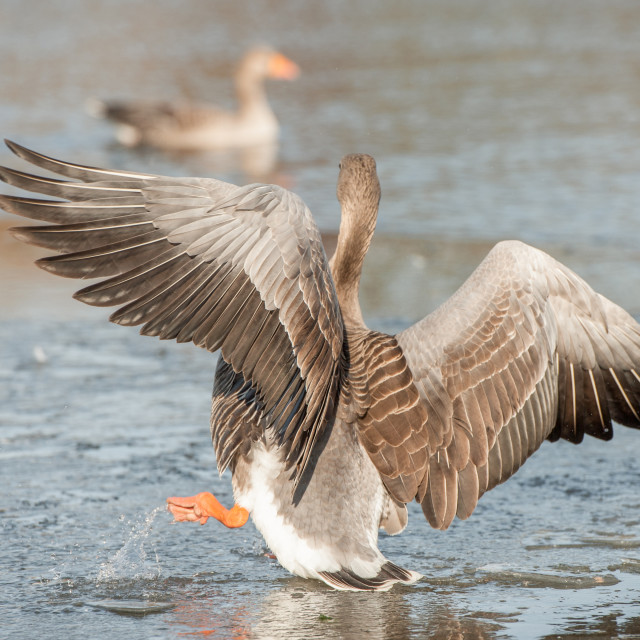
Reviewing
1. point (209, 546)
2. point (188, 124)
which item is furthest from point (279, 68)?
point (209, 546)

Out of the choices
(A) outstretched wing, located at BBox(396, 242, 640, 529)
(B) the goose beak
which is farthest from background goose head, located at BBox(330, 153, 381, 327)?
(B) the goose beak

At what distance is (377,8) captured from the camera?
29.0 metres

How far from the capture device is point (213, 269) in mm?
3840

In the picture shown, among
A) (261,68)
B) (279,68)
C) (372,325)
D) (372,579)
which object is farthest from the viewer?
(279,68)

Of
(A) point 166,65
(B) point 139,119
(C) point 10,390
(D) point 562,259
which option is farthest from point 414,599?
(A) point 166,65

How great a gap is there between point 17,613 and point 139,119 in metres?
11.4

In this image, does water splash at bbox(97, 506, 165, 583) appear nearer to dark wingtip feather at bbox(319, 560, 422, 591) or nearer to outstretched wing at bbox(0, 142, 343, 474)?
dark wingtip feather at bbox(319, 560, 422, 591)

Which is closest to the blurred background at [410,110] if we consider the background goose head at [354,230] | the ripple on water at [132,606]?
the background goose head at [354,230]

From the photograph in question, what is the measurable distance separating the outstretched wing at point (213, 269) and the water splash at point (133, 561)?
1.01 metres

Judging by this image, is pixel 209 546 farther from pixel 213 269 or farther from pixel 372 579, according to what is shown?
pixel 213 269

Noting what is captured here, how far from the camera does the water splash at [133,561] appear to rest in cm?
443

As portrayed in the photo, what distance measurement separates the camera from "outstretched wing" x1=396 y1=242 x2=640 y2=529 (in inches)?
172

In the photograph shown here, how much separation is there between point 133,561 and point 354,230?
1.66 meters

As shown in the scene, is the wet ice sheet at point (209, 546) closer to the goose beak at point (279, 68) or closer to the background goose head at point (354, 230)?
the background goose head at point (354, 230)
